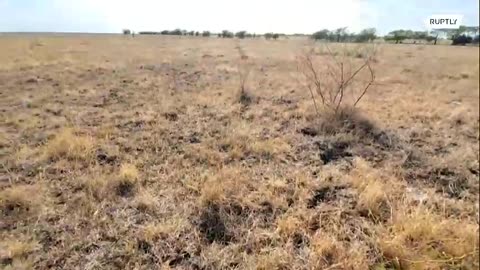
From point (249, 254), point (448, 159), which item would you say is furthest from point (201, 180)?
point (448, 159)

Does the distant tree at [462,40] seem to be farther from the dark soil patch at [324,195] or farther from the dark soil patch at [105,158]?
the dark soil patch at [105,158]

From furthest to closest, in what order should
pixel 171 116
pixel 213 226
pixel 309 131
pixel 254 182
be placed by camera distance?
pixel 171 116
pixel 309 131
pixel 254 182
pixel 213 226

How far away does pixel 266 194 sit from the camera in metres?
3.76

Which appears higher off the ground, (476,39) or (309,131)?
(476,39)

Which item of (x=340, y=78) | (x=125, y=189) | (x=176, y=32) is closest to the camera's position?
(x=125, y=189)

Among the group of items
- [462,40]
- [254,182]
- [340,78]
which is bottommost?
[254,182]

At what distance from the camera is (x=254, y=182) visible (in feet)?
13.5

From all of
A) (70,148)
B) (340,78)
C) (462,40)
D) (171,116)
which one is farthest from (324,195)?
(340,78)

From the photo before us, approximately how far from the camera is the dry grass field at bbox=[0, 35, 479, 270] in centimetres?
262

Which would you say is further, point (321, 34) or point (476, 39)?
point (321, 34)

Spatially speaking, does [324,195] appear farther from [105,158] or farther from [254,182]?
[105,158]

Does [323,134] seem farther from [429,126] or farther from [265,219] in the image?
[265,219]

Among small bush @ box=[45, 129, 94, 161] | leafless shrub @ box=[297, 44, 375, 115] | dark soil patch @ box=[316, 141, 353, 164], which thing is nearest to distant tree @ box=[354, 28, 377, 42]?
leafless shrub @ box=[297, 44, 375, 115]

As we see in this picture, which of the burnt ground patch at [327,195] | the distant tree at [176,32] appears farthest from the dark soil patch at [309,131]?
the distant tree at [176,32]
